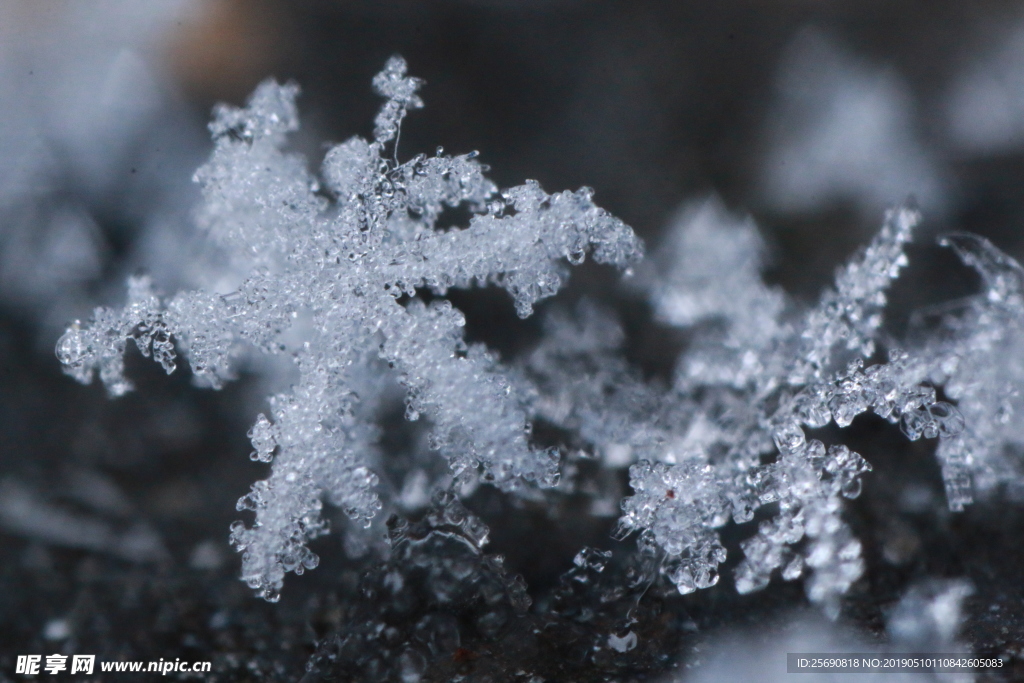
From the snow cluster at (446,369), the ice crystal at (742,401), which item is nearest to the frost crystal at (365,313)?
the snow cluster at (446,369)

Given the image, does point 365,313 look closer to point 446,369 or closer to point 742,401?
point 446,369

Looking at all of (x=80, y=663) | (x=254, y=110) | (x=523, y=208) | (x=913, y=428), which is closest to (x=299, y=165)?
(x=254, y=110)

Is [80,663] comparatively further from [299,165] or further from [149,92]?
[149,92]

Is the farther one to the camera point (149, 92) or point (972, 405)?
point (149, 92)

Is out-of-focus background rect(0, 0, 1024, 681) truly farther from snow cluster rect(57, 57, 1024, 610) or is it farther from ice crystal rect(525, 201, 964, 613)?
snow cluster rect(57, 57, 1024, 610)

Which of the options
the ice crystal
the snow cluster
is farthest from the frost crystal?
the ice crystal

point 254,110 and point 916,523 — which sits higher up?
point 254,110

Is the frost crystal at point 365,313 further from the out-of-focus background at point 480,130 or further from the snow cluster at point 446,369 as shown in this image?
the out-of-focus background at point 480,130

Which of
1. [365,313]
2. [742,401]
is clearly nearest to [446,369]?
[365,313]
